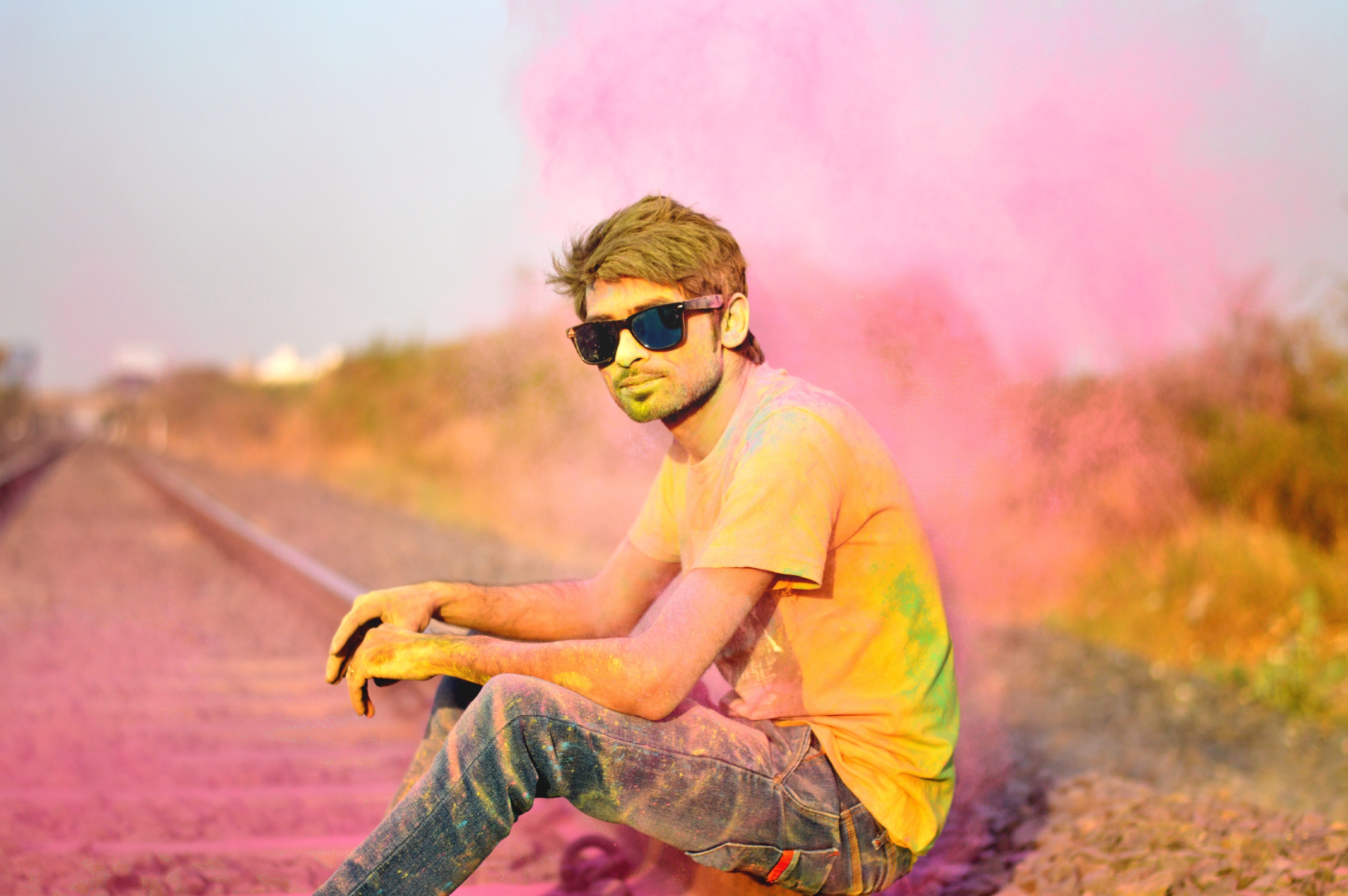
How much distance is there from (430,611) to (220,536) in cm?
1011

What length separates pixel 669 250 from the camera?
1.97 m

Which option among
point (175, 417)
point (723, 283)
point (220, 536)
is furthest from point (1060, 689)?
point (175, 417)

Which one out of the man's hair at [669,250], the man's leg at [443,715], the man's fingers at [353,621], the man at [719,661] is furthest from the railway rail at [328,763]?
the man's hair at [669,250]

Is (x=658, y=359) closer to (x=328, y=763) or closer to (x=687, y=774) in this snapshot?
(x=687, y=774)

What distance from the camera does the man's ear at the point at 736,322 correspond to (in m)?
2.05

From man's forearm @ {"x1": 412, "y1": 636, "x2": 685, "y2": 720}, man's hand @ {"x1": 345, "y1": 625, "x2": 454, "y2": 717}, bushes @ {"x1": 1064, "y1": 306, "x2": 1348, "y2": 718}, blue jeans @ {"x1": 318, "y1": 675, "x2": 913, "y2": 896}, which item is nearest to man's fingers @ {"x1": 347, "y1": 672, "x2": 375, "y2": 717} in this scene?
man's hand @ {"x1": 345, "y1": 625, "x2": 454, "y2": 717}

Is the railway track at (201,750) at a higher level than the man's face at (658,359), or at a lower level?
lower

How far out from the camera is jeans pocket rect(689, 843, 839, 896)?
1.85 meters

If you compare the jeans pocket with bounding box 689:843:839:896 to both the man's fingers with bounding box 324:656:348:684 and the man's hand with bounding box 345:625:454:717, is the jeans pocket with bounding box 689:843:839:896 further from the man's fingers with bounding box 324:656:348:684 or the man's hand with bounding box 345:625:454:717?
the man's fingers with bounding box 324:656:348:684

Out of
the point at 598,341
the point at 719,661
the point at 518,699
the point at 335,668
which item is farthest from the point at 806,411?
the point at 335,668

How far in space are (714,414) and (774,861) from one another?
33.1 inches

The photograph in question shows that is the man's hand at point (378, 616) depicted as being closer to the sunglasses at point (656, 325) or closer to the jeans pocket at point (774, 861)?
the sunglasses at point (656, 325)

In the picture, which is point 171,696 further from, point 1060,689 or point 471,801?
point 1060,689

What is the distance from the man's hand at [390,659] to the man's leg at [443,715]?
7.5 inches
